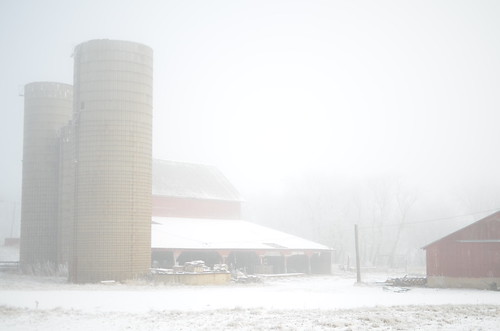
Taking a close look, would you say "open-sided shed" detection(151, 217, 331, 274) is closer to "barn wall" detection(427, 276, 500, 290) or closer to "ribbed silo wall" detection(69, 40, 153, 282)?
"ribbed silo wall" detection(69, 40, 153, 282)

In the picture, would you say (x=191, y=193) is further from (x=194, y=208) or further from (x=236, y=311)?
(x=236, y=311)

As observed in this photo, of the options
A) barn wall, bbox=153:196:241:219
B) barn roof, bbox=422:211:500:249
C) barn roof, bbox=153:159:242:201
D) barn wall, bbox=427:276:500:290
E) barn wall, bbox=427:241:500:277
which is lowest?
barn wall, bbox=427:276:500:290

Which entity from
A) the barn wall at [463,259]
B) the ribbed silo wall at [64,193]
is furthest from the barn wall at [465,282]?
the ribbed silo wall at [64,193]

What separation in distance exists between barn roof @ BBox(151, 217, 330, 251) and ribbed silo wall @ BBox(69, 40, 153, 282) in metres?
5.98

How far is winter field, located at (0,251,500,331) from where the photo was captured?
16.3 meters

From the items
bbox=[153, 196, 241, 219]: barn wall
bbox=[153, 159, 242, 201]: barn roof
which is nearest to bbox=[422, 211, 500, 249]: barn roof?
bbox=[153, 196, 241, 219]: barn wall

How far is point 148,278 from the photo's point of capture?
33562mm

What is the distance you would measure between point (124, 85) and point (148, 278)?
446 inches

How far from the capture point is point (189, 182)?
2248 inches

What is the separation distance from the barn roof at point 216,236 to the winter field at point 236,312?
1515 centimetres

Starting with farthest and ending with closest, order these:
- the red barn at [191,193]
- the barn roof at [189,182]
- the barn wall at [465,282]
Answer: the barn roof at [189,182]
the red barn at [191,193]
the barn wall at [465,282]

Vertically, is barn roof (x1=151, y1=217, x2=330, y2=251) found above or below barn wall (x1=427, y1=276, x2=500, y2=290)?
above

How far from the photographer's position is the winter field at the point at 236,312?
A: 53.6 ft

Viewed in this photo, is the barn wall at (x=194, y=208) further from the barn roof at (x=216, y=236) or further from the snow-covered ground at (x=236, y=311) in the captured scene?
the snow-covered ground at (x=236, y=311)
